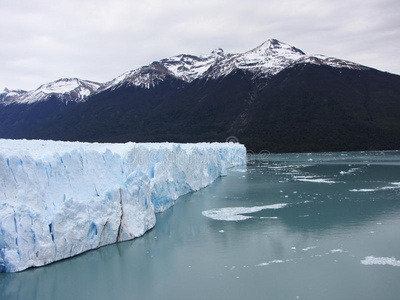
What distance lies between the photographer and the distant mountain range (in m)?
44.6

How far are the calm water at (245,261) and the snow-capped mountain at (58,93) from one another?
85.2m

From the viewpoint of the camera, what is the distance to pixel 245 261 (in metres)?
6.29

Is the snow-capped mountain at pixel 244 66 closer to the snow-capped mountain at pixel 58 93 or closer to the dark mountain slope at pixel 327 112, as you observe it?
the dark mountain slope at pixel 327 112

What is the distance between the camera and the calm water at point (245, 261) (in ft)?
17.2

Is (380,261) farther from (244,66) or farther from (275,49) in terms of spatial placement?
(275,49)

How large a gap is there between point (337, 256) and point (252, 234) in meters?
1.97

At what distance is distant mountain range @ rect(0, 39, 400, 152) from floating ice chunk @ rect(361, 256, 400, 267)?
125 ft

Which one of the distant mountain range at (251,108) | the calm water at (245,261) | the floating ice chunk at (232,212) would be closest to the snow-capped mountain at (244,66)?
the distant mountain range at (251,108)

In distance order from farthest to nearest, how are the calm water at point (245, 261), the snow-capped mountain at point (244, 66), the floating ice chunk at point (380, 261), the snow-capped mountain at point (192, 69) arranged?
1. the snow-capped mountain at point (192, 69)
2. the snow-capped mountain at point (244, 66)
3. the floating ice chunk at point (380, 261)
4. the calm water at point (245, 261)

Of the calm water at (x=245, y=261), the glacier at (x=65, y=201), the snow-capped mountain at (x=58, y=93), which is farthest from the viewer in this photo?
the snow-capped mountain at (x=58, y=93)

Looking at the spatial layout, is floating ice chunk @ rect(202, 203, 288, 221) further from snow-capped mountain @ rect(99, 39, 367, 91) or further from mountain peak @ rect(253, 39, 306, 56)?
mountain peak @ rect(253, 39, 306, 56)

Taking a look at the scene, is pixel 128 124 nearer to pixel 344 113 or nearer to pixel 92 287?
pixel 344 113

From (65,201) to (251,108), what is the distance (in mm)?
49466

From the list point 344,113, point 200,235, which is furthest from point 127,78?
point 200,235
